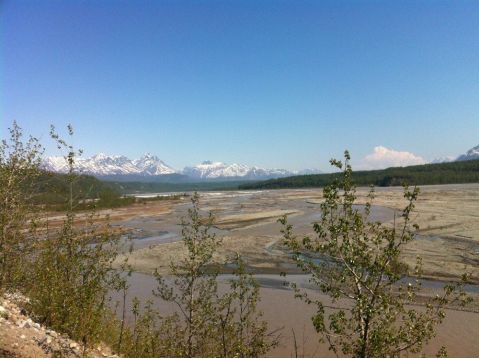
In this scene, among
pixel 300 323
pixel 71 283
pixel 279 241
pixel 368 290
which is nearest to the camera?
pixel 368 290

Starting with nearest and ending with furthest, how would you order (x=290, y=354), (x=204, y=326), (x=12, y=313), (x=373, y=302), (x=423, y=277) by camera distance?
(x=373, y=302)
(x=12, y=313)
(x=204, y=326)
(x=290, y=354)
(x=423, y=277)

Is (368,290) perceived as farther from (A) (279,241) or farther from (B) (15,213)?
(A) (279,241)

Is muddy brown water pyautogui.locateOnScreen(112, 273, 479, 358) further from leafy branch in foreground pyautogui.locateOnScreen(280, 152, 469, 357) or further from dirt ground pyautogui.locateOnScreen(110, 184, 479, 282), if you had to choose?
leafy branch in foreground pyautogui.locateOnScreen(280, 152, 469, 357)

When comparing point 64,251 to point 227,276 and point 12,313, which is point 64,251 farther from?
point 227,276

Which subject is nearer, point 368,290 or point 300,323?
point 368,290

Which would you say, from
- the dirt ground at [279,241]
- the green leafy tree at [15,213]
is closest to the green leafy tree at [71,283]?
the green leafy tree at [15,213]

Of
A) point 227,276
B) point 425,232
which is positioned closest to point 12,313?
point 227,276

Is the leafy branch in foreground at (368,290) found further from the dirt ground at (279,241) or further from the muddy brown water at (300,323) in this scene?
the dirt ground at (279,241)

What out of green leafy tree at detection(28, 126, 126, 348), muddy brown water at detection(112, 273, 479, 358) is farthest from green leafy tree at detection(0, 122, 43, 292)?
muddy brown water at detection(112, 273, 479, 358)

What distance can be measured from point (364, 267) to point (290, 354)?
9.86 meters

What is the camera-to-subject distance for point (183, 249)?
123 ft

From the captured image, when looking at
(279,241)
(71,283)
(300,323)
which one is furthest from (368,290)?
(279,241)

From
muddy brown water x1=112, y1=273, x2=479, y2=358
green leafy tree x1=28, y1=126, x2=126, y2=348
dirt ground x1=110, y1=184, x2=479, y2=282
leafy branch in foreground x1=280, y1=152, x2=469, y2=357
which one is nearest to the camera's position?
leafy branch in foreground x1=280, y1=152, x2=469, y2=357

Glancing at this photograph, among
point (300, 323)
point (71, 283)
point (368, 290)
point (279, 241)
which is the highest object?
point (368, 290)
